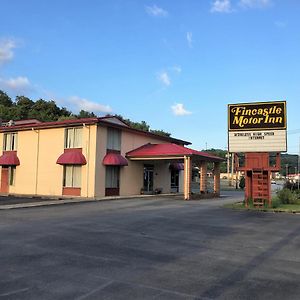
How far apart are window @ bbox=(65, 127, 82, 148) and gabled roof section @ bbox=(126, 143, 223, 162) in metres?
4.23

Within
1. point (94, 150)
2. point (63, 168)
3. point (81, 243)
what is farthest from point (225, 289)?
point (63, 168)

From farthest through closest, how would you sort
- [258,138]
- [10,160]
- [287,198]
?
[10,160] → [287,198] → [258,138]

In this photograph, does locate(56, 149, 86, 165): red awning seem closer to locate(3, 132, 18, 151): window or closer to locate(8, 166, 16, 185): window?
locate(8, 166, 16, 185): window

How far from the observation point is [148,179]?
3606 cm

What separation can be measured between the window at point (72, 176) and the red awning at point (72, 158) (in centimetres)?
91

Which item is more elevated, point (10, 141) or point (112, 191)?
point (10, 141)

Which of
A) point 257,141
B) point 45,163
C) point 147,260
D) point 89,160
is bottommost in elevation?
point 147,260

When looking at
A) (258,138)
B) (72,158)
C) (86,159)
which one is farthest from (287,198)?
(72,158)

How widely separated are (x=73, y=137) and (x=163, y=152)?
6833 mm

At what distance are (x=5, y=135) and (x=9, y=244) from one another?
27534 millimetres

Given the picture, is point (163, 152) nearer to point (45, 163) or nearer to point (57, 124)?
point (57, 124)

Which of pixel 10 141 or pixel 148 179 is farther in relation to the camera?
pixel 148 179

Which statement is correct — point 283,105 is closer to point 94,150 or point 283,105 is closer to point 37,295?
point 94,150

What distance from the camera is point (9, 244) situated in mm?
10312
